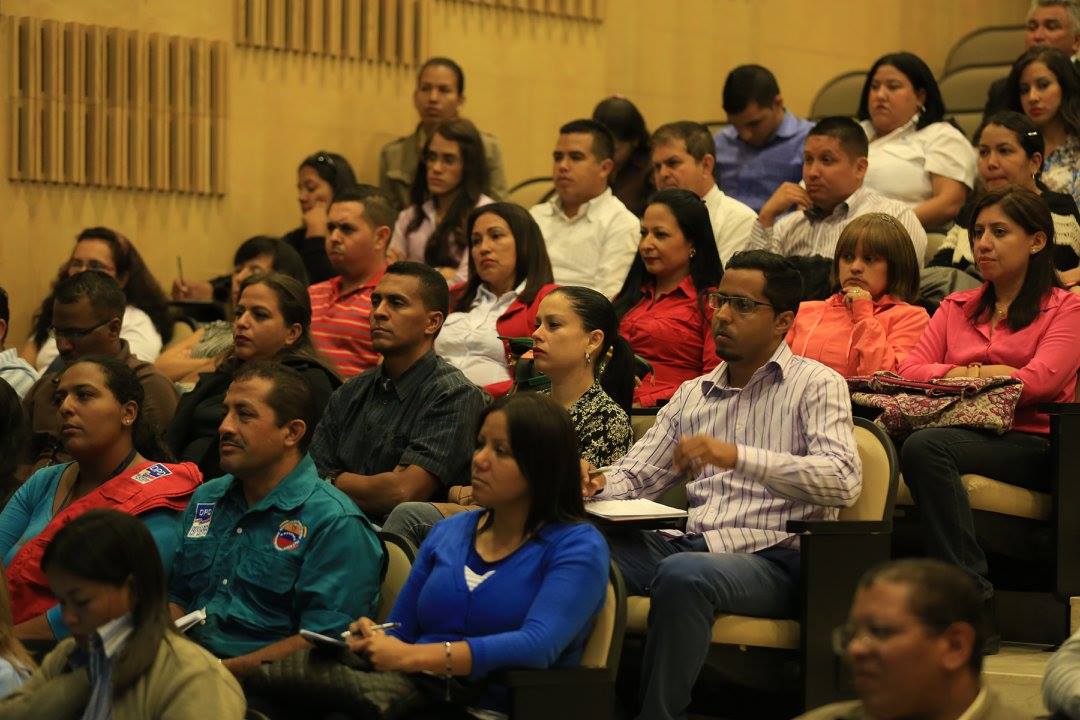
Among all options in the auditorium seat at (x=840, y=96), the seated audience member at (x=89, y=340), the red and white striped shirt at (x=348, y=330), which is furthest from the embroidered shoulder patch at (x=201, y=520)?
the auditorium seat at (x=840, y=96)

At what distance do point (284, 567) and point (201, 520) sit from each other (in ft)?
1.06

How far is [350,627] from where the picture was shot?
3.27 metres

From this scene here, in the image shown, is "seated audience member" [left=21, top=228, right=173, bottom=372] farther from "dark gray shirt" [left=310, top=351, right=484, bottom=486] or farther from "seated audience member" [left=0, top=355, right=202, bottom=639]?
"seated audience member" [left=0, top=355, right=202, bottom=639]

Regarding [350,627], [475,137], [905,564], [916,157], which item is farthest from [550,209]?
[905,564]

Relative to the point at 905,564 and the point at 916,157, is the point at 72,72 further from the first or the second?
the point at 905,564

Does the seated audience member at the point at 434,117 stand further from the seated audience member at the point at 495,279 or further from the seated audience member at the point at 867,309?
the seated audience member at the point at 867,309

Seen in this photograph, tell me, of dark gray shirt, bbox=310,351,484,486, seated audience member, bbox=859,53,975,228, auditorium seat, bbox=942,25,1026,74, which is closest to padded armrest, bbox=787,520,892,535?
dark gray shirt, bbox=310,351,484,486

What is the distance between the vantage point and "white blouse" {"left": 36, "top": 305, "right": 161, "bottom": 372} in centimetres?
634

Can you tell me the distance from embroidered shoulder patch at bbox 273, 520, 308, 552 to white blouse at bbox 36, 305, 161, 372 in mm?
2851

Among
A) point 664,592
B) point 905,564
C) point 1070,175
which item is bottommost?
point 664,592

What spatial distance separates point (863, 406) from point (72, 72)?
4.32 meters

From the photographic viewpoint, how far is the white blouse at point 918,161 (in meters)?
6.46

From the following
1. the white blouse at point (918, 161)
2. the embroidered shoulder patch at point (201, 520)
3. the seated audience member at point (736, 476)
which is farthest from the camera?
the white blouse at point (918, 161)

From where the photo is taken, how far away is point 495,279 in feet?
18.8
